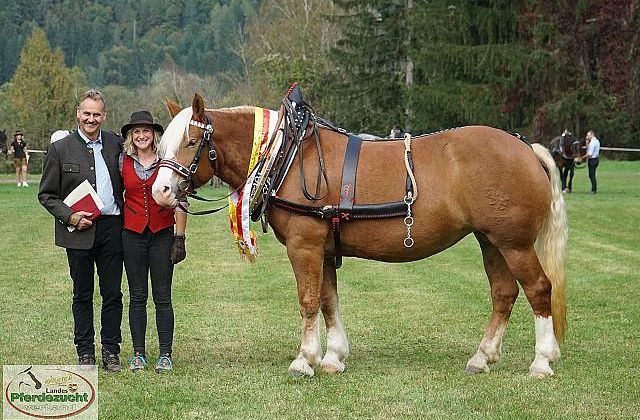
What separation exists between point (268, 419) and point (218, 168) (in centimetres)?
221

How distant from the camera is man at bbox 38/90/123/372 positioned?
23.6ft

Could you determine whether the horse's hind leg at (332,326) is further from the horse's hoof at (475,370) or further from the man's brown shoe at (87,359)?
the man's brown shoe at (87,359)

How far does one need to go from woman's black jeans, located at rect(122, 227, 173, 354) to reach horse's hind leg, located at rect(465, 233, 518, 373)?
2290 millimetres

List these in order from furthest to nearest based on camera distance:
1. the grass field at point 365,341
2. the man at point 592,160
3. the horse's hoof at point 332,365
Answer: the man at point 592,160, the horse's hoof at point 332,365, the grass field at point 365,341

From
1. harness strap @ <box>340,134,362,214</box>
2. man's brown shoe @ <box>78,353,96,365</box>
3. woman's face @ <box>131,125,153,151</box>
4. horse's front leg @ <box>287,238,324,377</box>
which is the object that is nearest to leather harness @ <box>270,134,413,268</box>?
harness strap @ <box>340,134,362,214</box>

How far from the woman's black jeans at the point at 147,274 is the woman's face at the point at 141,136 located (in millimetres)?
621

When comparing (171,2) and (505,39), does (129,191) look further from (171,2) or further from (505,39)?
(171,2)

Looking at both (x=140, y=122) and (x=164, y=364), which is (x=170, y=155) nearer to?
(x=140, y=122)

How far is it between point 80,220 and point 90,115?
77 centimetres

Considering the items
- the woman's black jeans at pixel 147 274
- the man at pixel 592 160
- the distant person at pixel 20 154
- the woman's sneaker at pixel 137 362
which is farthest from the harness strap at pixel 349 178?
the distant person at pixel 20 154

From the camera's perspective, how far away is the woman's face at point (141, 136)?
286 inches

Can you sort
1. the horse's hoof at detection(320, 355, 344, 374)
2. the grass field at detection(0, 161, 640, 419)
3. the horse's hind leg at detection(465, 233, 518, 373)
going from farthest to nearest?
1. the horse's hind leg at detection(465, 233, 518, 373)
2. the horse's hoof at detection(320, 355, 344, 374)
3. the grass field at detection(0, 161, 640, 419)

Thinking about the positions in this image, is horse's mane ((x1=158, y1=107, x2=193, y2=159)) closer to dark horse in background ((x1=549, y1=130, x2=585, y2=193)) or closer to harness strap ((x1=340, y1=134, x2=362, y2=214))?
harness strap ((x1=340, y1=134, x2=362, y2=214))

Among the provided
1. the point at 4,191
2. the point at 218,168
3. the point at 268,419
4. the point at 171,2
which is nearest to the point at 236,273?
the point at 218,168
